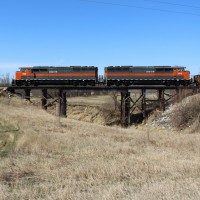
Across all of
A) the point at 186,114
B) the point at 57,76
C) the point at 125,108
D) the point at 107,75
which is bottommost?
the point at 125,108

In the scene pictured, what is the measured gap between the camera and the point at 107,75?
177 ft

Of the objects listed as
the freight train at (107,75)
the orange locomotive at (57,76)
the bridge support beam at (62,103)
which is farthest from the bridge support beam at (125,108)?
the bridge support beam at (62,103)

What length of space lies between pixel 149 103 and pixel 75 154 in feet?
156

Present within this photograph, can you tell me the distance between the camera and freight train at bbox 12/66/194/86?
53594mm

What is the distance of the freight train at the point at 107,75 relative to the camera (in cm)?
5359

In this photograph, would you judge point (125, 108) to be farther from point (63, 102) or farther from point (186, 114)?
point (186, 114)

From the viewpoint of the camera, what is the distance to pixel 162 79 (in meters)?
53.8

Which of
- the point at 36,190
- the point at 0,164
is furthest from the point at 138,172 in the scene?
the point at 0,164

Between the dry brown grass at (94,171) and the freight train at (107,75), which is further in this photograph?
the freight train at (107,75)

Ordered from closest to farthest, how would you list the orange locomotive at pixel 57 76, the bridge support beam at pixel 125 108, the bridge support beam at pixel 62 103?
the bridge support beam at pixel 62 103, the bridge support beam at pixel 125 108, the orange locomotive at pixel 57 76

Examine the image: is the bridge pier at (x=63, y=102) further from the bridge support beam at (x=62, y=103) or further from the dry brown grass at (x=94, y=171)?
the dry brown grass at (x=94, y=171)

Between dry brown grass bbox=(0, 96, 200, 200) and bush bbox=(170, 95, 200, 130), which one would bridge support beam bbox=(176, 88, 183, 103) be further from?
dry brown grass bbox=(0, 96, 200, 200)

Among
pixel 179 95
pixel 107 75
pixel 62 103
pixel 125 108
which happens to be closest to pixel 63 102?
pixel 62 103

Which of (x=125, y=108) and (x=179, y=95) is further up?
(x=179, y=95)
